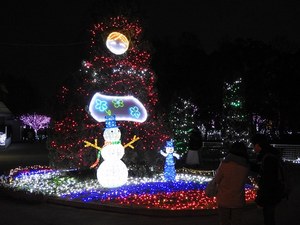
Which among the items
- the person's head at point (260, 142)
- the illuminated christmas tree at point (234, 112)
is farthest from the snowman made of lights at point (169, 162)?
the illuminated christmas tree at point (234, 112)

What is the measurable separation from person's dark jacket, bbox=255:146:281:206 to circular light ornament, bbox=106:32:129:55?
30.9ft

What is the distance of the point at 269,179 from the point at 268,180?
0.08 feet

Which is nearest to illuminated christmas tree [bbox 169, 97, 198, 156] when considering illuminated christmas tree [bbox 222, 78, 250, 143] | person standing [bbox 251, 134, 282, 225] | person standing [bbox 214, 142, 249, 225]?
illuminated christmas tree [bbox 222, 78, 250, 143]

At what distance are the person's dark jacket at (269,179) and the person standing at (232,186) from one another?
766 mm

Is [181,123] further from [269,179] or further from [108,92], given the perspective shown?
[269,179]

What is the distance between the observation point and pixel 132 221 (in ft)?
32.8

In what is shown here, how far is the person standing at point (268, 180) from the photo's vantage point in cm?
744

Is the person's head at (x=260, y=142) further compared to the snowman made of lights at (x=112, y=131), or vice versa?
the snowman made of lights at (x=112, y=131)

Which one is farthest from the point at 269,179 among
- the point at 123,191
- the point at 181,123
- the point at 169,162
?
the point at 181,123

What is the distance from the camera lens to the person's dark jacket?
7438 millimetres

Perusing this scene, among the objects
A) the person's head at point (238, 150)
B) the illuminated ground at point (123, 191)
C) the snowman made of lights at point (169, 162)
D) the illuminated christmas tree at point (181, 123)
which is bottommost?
the illuminated ground at point (123, 191)

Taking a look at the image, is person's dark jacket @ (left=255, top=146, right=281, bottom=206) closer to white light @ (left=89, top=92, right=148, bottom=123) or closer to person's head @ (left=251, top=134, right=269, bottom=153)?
person's head @ (left=251, top=134, right=269, bottom=153)

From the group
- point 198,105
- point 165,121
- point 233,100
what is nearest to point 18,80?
point 198,105

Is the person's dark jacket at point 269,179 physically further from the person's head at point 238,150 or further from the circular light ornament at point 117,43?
the circular light ornament at point 117,43
